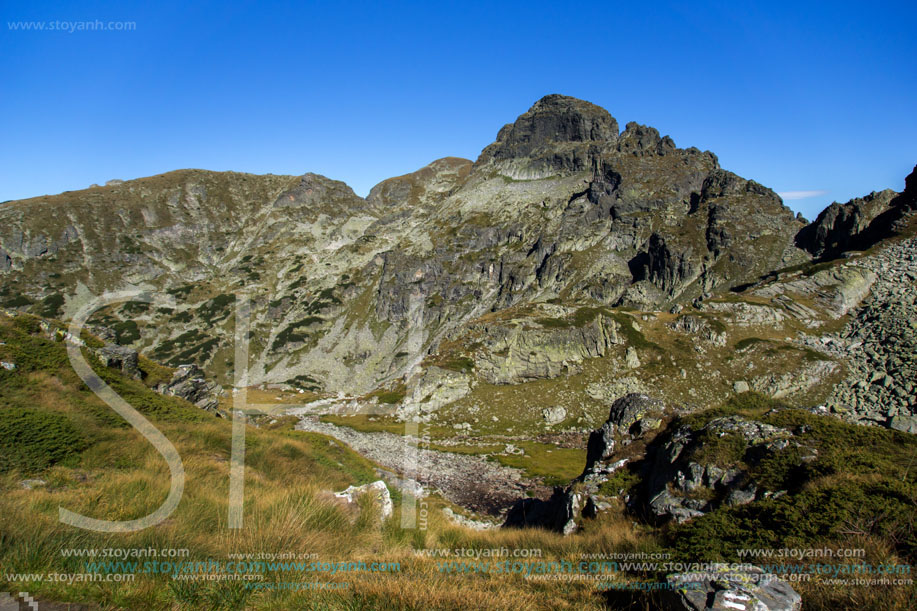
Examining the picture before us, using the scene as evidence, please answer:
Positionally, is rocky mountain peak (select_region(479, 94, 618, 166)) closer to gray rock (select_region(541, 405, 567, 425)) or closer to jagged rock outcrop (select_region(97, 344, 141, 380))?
gray rock (select_region(541, 405, 567, 425))

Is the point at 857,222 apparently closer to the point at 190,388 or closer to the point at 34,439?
the point at 190,388

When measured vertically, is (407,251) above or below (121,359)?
above

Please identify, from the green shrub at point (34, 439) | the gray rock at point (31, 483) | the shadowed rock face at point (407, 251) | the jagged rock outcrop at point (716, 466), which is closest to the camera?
the gray rock at point (31, 483)

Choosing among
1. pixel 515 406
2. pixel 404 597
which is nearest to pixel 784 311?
pixel 515 406

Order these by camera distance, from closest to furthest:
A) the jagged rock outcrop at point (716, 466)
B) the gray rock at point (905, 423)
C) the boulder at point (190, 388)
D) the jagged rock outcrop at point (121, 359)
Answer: the jagged rock outcrop at point (716, 466) → the jagged rock outcrop at point (121, 359) → the boulder at point (190, 388) → the gray rock at point (905, 423)

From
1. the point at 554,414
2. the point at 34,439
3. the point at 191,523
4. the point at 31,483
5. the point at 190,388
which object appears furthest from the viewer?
the point at 554,414

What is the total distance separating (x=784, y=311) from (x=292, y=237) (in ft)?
555

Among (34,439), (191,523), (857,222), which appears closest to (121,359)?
(34,439)

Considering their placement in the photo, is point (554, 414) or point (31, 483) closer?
point (31, 483)

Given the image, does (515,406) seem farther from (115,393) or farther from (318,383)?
(318,383)

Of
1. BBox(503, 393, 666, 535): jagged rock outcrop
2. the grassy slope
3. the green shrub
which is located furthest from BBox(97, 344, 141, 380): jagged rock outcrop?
BBox(503, 393, 666, 535): jagged rock outcrop

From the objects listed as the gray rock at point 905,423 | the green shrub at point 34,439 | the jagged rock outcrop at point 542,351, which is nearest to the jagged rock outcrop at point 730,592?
the green shrub at point 34,439

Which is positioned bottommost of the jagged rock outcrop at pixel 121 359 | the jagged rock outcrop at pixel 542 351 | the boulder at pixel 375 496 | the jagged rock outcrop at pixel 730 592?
the jagged rock outcrop at pixel 542 351

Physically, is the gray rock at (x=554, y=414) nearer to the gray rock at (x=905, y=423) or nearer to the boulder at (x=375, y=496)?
the gray rock at (x=905, y=423)
